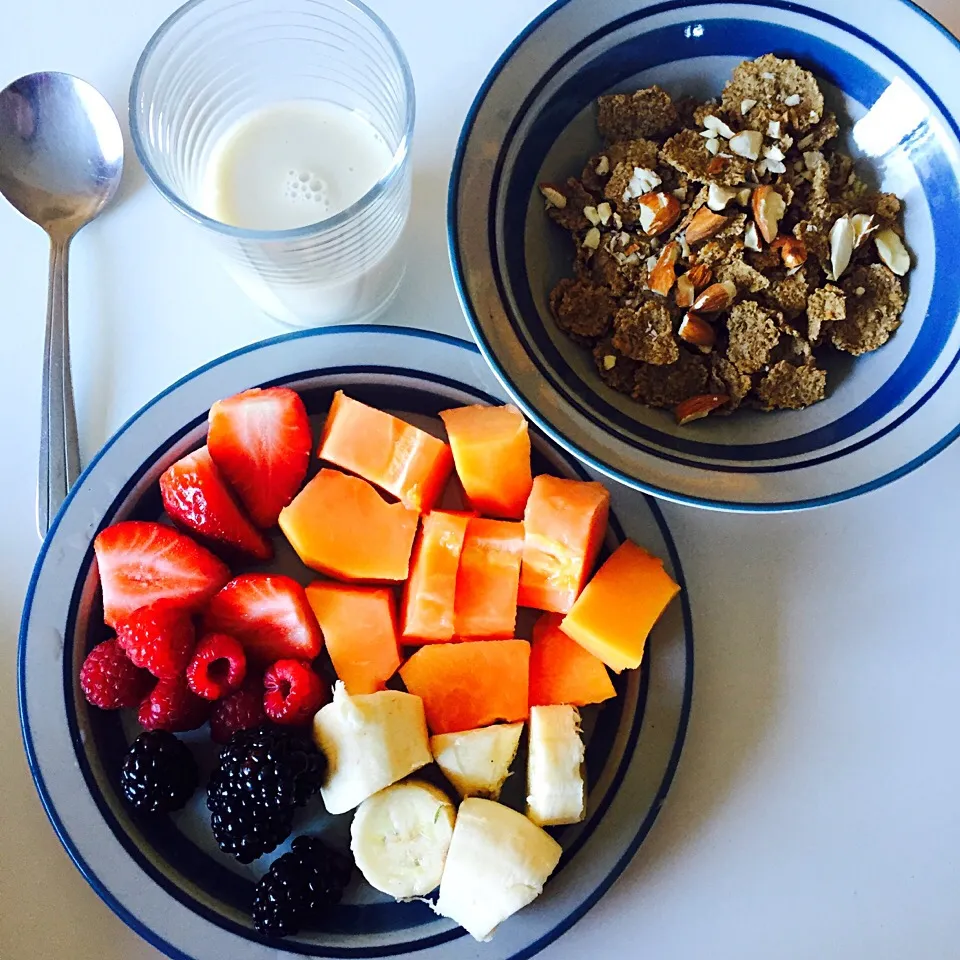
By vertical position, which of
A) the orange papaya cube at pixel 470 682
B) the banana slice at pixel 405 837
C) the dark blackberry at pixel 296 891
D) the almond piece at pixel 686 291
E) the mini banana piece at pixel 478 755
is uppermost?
the almond piece at pixel 686 291

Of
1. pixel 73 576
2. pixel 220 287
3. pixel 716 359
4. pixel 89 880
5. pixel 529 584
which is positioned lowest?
pixel 89 880

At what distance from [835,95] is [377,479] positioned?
25.1 inches

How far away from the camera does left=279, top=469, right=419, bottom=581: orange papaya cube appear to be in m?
0.97

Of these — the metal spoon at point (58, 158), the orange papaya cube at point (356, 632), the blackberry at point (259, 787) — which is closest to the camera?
the blackberry at point (259, 787)

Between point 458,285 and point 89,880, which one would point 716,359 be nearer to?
point 458,285

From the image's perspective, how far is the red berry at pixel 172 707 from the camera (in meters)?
0.94

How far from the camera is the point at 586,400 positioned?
3.05 feet

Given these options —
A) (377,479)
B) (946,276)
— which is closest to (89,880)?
(377,479)

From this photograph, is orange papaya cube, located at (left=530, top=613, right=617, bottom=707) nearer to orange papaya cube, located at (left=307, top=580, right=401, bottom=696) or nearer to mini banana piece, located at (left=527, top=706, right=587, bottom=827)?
mini banana piece, located at (left=527, top=706, right=587, bottom=827)

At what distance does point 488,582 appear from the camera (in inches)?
39.0

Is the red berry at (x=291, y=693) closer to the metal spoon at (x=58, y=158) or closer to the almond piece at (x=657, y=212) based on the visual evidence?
the metal spoon at (x=58, y=158)

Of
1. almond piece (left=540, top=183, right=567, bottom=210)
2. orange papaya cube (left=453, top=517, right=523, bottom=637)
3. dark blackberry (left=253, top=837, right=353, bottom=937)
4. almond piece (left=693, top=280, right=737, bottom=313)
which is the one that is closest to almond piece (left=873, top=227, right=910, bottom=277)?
almond piece (left=693, top=280, right=737, bottom=313)

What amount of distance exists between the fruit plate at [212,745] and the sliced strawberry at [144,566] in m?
0.04

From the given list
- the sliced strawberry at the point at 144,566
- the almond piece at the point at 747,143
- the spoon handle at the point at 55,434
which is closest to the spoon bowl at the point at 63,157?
the spoon handle at the point at 55,434
